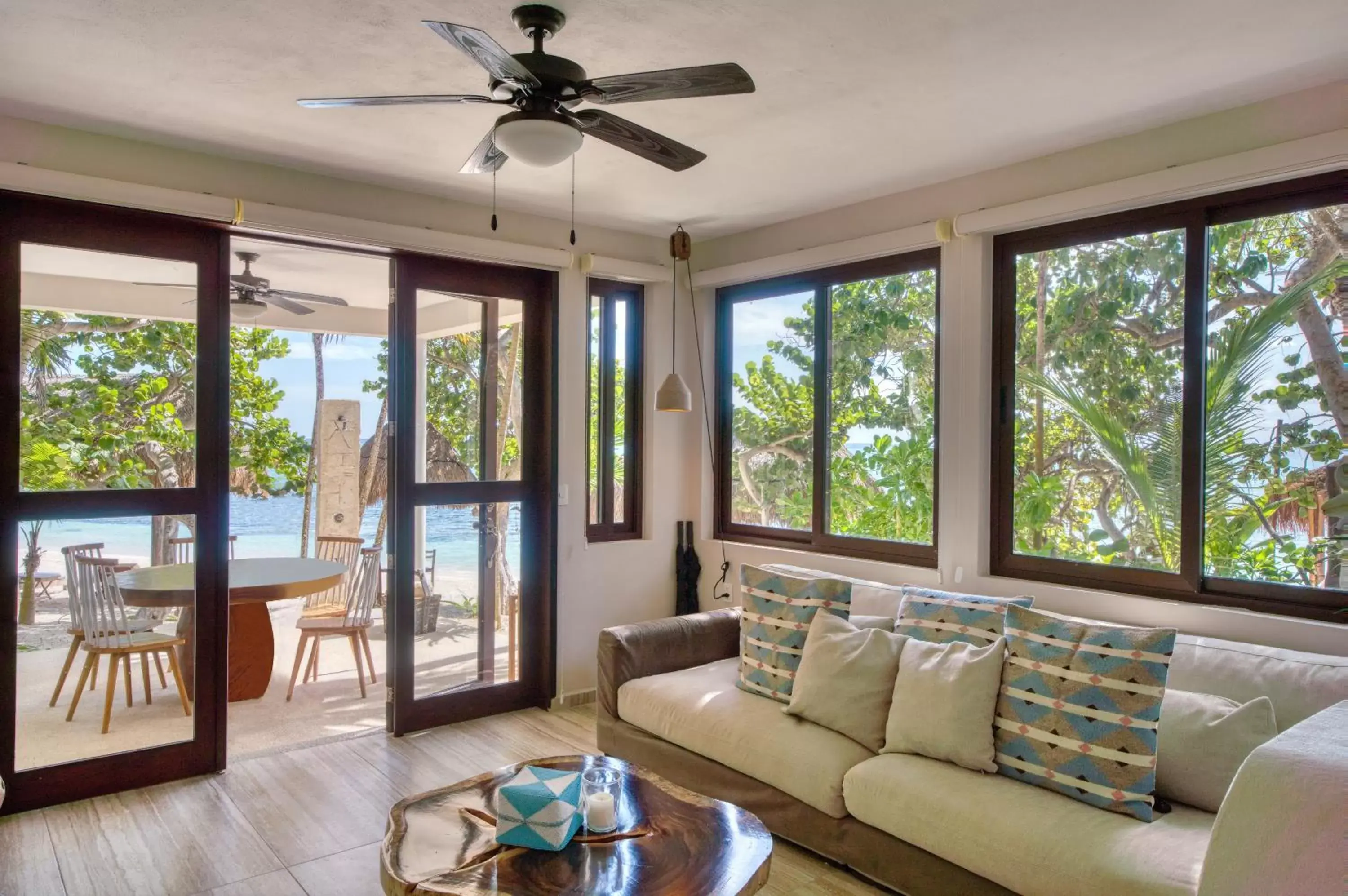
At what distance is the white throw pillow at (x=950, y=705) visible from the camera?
2500 mm

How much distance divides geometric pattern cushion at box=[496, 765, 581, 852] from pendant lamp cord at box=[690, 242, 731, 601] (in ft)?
9.14

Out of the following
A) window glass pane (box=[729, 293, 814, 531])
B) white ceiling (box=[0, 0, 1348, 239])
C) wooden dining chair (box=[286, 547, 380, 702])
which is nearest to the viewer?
white ceiling (box=[0, 0, 1348, 239])

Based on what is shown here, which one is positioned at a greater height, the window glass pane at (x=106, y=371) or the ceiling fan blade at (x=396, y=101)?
the ceiling fan blade at (x=396, y=101)

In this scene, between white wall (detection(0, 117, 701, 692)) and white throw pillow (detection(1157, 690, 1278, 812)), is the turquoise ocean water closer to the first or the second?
white wall (detection(0, 117, 701, 692))

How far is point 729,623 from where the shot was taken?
12.5ft

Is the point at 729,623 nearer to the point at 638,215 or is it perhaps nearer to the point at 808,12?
the point at 638,215

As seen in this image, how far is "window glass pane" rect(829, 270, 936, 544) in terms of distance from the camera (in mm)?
3877

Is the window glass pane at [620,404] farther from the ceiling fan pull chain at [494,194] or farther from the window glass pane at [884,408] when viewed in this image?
the window glass pane at [884,408]

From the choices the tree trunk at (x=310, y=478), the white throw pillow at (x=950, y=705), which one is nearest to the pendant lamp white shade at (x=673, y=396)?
the white throw pillow at (x=950, y=705)

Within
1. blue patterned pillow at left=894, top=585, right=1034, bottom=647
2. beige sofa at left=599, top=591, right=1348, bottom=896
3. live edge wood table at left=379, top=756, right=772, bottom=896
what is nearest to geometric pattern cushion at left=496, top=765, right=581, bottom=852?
live edge wood table at left=379, top=756, right=772, bottom=896

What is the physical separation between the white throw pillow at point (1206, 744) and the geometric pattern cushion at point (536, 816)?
1.64 m

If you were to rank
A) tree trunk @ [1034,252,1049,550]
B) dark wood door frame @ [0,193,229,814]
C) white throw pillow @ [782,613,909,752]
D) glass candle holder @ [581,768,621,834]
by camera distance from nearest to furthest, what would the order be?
glass candle holder @ [581,768,621,834]
white throw pillow @ [782,613,909,752]
dark wood door frame @ [0,193,229,814]
tree trunk @ [1034,252,1049,550]

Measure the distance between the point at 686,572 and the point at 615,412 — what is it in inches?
41.3

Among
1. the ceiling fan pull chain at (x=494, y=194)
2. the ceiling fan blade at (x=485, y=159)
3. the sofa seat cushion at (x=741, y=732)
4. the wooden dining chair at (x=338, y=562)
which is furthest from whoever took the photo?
the wooden dining chair at (x=338, y=562)
